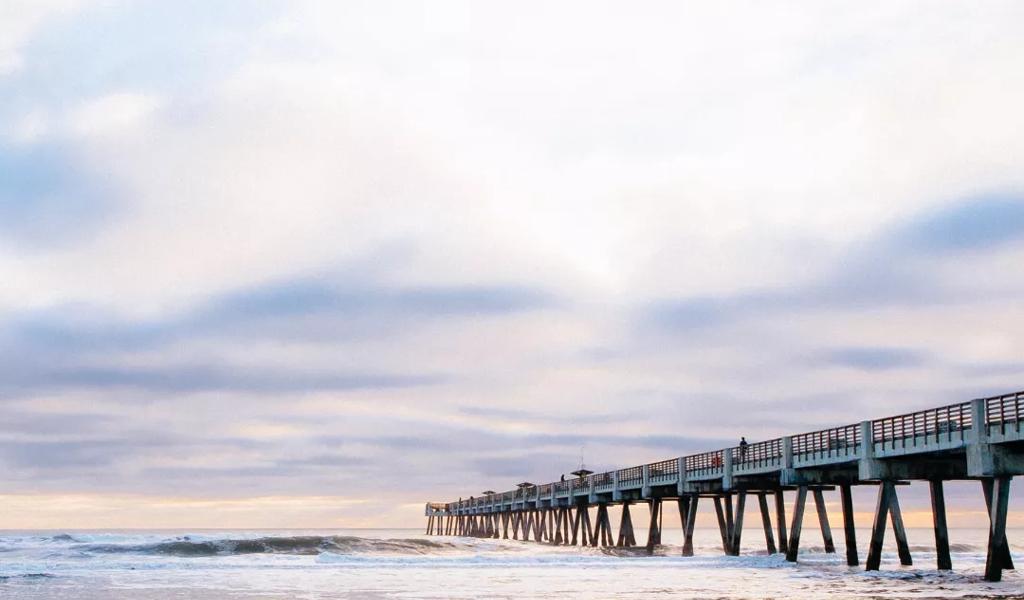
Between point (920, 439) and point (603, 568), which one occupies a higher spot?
point (920, 439)

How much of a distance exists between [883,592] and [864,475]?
339 inches

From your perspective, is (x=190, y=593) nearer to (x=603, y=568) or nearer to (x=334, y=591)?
(x=334, y=591)

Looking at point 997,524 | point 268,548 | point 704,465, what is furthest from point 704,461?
point 268,548

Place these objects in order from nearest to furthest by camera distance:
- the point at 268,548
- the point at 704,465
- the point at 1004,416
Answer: the point at 1004,416 < the point at 704,465 < the point at 268,548

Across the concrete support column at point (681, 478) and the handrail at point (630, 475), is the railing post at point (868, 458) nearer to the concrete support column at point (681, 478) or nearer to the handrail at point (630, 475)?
the concrete support column at point (681, 478)

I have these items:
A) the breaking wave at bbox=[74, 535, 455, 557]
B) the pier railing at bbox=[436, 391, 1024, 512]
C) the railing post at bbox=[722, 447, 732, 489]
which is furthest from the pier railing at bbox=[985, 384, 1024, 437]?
the breaking wave at bbox=[74, 535, 455, 557]

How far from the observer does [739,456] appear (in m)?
47.7

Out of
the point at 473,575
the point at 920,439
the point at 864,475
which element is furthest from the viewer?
the point at 473,575

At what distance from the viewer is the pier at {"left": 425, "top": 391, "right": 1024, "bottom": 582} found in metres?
30.1

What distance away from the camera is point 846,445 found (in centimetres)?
3778

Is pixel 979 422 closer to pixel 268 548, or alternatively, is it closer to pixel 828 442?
pixel 828 442

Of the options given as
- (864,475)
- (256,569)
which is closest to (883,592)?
(864,475)

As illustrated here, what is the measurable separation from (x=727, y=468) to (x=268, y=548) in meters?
→ 31.7

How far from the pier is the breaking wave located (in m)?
12.4
